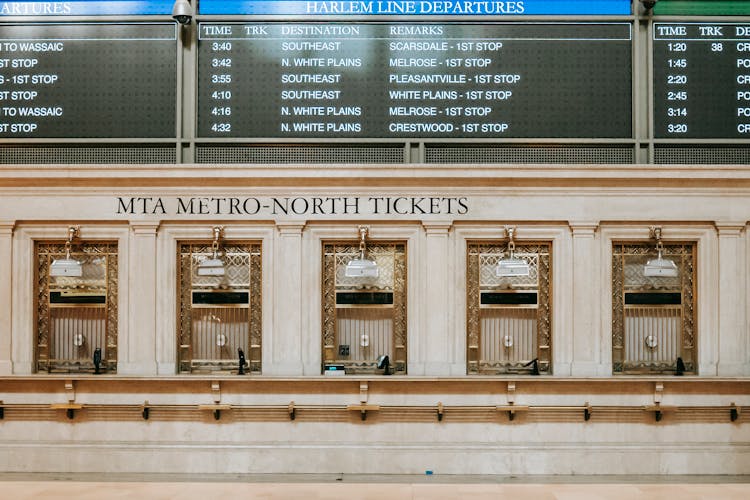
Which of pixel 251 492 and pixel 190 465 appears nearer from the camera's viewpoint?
pixel 251 492

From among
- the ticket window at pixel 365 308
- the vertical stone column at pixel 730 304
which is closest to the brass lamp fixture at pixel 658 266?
the vertical stone column at pixel 730 304

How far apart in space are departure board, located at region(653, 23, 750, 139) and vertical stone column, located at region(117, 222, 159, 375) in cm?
773

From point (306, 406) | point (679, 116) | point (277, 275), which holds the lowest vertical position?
point (306, 406)

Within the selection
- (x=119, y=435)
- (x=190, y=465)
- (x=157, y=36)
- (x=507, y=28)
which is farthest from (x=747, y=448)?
(x=157, y=36)

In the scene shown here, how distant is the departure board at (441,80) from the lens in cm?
1143

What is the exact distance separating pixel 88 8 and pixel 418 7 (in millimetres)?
4983

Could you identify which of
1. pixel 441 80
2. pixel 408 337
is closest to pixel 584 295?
pixel 408 337

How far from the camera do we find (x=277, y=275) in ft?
37.0

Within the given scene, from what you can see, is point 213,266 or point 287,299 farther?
point 287,299

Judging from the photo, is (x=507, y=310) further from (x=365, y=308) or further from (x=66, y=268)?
(x=66, y=268)

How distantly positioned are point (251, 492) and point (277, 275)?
121 inches

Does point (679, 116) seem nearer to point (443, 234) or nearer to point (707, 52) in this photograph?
point (707, 52)

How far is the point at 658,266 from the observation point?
35.9 feet

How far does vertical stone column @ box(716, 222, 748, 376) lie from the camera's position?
11.1 m
